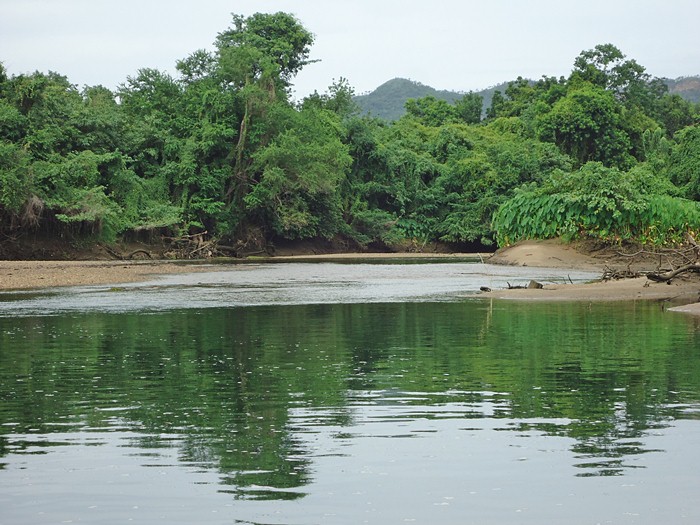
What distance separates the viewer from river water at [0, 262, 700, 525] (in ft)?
25.4

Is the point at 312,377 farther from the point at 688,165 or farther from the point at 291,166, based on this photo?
the point at 291,166

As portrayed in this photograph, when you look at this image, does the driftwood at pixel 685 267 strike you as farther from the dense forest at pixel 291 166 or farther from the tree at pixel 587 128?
the tree at pixel 587 128

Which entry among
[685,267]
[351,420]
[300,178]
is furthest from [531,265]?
[351,420]

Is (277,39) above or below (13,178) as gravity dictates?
above

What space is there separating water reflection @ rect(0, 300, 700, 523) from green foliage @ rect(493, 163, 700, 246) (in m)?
29.5

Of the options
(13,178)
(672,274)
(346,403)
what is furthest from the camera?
(13,178)

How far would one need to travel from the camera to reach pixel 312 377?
14273mm

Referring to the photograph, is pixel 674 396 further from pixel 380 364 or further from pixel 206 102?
pixel 206 102

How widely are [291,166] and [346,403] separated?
53678 millimetres

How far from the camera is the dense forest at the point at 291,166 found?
53.0 meters

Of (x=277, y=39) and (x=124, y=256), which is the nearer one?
(x=124, y=256)

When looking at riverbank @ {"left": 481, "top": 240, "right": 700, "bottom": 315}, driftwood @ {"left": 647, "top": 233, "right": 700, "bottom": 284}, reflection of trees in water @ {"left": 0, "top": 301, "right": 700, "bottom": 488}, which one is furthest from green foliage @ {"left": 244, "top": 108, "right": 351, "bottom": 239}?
reflection of trees in water @ {"left": 0, "top": 301, "right": 700, "bottom": 488}

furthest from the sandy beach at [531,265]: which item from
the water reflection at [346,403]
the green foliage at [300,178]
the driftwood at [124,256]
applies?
the water reflection at [346,403]

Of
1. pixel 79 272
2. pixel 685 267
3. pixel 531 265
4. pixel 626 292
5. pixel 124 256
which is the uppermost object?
pixel 124 256
